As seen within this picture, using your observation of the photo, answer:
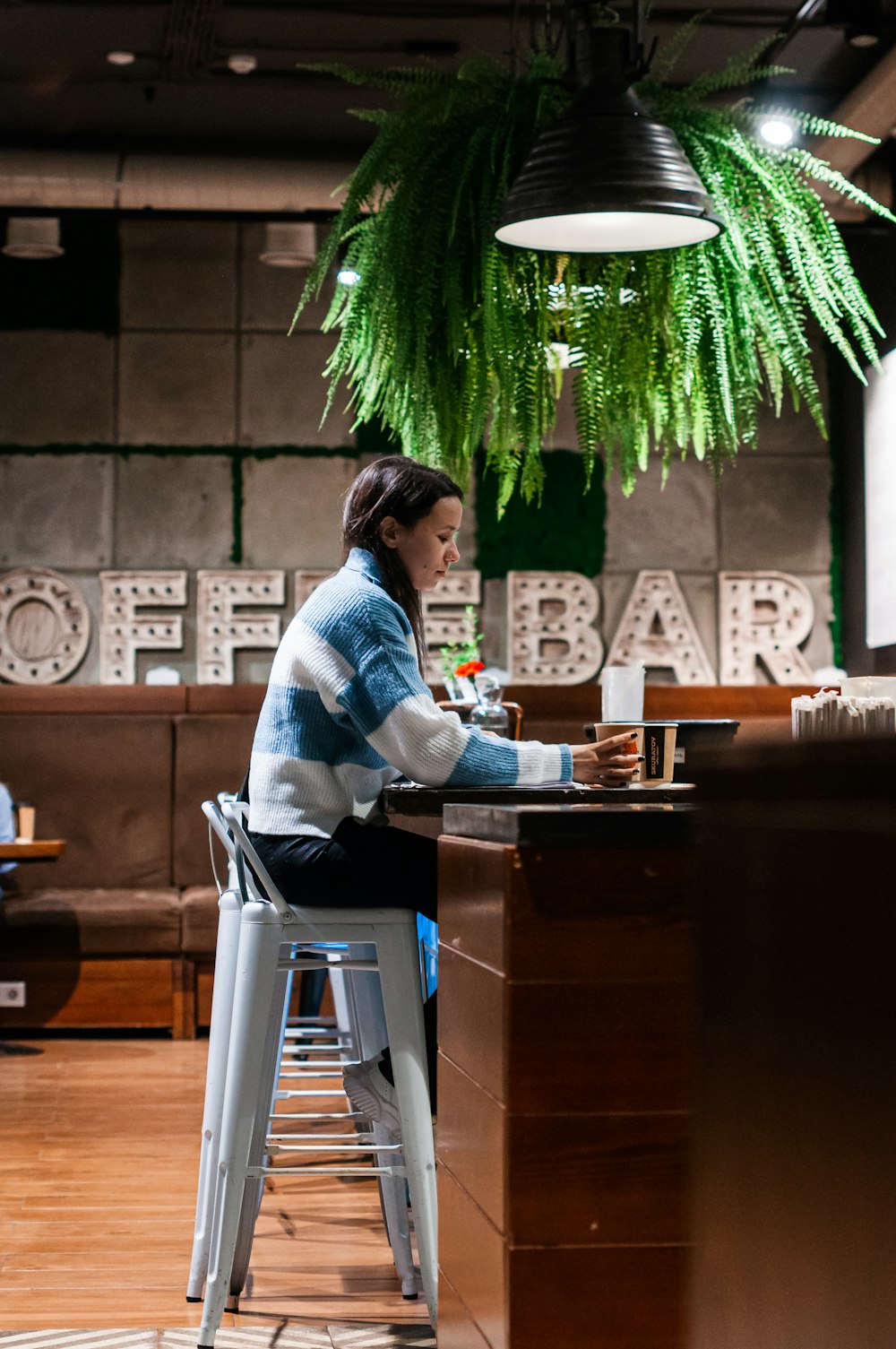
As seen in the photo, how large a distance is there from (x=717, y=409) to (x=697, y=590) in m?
4.72

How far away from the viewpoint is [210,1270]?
2271 mm

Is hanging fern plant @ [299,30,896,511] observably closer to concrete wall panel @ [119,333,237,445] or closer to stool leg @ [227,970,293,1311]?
stool leg @ [227,970,293,1311]

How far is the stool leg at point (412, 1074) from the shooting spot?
225cm

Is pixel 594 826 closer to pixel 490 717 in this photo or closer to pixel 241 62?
pixel 490 717

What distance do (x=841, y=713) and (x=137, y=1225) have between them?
6.35 feet

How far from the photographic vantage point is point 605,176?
2.36m

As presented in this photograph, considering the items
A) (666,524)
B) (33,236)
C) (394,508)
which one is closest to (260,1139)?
(394,508)

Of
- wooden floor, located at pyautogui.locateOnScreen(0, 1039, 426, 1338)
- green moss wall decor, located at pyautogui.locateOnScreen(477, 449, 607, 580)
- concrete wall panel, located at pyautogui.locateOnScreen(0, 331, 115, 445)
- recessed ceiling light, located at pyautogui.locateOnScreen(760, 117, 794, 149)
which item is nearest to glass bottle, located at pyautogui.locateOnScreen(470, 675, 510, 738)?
wooden floor, located at pyautogui.locateOnScreen(0, 1039, 426, 1338)

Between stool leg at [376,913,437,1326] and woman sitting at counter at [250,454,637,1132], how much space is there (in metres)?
0.09

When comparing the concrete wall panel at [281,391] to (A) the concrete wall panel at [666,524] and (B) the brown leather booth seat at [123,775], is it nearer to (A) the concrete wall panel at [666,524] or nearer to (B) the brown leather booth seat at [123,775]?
(A) the concrete wall panel at [666,524]

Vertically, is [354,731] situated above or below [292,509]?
below

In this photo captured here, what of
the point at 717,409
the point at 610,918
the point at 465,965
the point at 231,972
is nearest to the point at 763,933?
the point at 610,918

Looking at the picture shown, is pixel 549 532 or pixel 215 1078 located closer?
pixel 215 1078

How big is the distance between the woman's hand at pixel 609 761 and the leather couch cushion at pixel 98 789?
4389 millimetres
